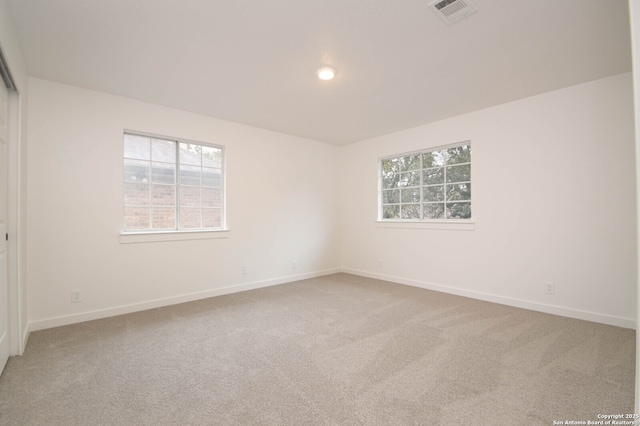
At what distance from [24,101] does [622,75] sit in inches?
218

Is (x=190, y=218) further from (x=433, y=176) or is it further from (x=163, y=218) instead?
(x=433, y=176)

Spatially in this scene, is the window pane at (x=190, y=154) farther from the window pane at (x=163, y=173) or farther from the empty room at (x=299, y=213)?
the window pane at (x=163, y=173)

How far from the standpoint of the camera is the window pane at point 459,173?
13.8 feet

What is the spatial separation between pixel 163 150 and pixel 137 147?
0.29 metres

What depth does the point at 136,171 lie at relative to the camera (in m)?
3.68

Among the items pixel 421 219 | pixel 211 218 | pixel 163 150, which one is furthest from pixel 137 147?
pixel 421 219

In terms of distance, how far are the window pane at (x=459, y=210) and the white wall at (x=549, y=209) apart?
0.57ft

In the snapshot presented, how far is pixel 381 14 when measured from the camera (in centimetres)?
211

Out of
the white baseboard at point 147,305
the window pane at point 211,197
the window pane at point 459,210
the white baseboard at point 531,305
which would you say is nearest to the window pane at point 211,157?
the window pane at point 211,197

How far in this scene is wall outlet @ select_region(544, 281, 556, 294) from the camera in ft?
11.1

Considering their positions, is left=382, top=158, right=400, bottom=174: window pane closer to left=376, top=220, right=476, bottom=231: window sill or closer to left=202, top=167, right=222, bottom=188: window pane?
left=376, top=220, right=476, bottom=231: window sill

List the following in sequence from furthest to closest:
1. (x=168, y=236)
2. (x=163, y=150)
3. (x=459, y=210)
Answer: (x=459, y=210), (x=163, y=150), (x=168, y=236)

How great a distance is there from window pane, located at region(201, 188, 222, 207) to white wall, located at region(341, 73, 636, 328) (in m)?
3.00

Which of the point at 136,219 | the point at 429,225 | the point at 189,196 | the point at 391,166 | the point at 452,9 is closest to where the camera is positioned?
the point at 452,9
